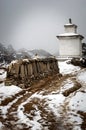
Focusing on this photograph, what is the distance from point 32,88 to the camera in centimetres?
3238

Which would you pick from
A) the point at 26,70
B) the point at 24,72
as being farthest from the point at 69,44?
the point at 24,72

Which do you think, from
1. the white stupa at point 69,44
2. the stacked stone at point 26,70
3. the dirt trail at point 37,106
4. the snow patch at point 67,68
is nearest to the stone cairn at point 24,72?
the stacked stone at point 26,70

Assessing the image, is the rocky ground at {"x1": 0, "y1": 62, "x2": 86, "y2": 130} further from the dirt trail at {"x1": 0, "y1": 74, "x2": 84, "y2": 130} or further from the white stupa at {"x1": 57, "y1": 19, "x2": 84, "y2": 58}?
the white stupa at {"x1": 57, "y1": 19, "x2": 84, "y2": 58}

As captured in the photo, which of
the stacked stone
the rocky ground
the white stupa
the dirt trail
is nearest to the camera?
the dirt trail

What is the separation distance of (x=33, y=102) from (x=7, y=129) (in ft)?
24.7

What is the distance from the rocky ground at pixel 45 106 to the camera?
65.3 ft

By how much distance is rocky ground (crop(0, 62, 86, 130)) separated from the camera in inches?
784

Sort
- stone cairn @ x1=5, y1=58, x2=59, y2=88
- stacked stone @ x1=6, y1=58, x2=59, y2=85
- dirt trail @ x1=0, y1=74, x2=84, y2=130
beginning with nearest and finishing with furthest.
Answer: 1. dirt trail @ x1=0, y1=74, x2=84, y2=130
2. stone cairn @ x1=5, y1=58, x2=59, y2=88
3. stacked stone @ x1=6, y1=58, x2=59, y2=85

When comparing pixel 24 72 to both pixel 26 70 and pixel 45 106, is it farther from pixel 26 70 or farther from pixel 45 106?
pixel 45 106

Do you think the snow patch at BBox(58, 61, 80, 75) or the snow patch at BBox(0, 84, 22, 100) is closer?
the snow patch at BBox(0, 84, 22, 100)

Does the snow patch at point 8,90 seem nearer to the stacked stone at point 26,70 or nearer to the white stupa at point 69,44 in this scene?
the stacked stone at point 26,70

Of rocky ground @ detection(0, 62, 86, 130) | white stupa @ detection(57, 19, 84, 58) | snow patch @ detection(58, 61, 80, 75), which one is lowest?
rocky ground @ detection(0, 62, 86, 130)

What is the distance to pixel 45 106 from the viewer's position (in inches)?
968

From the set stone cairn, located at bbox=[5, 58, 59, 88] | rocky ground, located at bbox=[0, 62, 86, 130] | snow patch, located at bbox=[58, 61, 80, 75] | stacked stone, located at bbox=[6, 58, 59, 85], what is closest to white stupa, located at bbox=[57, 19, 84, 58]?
snow patch, located at bbox=[58, 61, 80, 75]
